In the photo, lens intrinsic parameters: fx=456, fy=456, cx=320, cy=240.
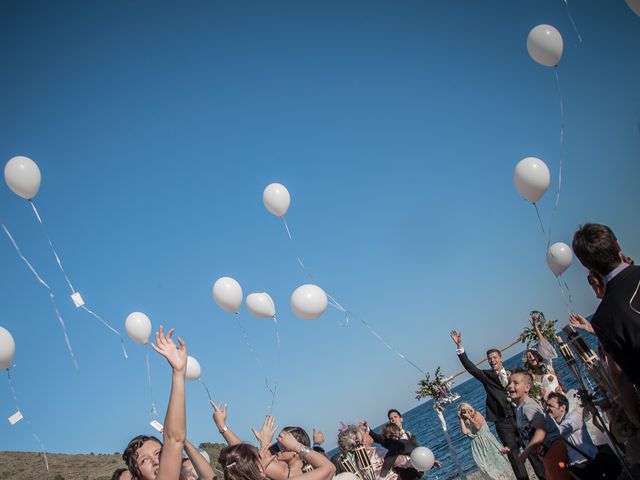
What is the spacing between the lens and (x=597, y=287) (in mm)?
2734

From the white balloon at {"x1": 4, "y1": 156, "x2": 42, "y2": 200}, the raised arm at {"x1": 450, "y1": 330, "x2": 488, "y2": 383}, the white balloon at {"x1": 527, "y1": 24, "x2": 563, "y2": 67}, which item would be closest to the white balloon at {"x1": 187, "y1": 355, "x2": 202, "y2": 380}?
the white balloon at {"x1": 4, "y1": 156, "x2": 42, "y2": 200}

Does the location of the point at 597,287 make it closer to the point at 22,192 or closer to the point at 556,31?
the point at 556,31

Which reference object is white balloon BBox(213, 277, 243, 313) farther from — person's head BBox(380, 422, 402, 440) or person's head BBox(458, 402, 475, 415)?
person's head BBox(458, 402, 475, 415)

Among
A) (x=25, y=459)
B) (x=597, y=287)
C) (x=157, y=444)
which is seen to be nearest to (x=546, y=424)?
(x=597, y=287)

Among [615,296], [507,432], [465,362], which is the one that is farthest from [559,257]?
[615,296]

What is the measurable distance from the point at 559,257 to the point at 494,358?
216 cm

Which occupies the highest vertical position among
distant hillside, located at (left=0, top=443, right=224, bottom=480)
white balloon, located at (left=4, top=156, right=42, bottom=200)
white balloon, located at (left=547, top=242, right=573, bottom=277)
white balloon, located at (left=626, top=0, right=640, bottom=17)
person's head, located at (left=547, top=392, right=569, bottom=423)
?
distant hillside, located at (left=0, top=443, right=224, bottom=480)

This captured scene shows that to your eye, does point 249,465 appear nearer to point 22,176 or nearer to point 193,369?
point 193,369

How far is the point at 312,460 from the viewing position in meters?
3.11

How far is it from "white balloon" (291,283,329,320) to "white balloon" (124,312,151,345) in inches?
98.4

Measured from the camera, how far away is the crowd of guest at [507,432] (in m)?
2.38

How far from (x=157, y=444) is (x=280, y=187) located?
6.40m

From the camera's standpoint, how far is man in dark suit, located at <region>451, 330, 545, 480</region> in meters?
6.04

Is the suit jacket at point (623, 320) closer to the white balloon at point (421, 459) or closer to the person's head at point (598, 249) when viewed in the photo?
the person's head at point (598, 249)
